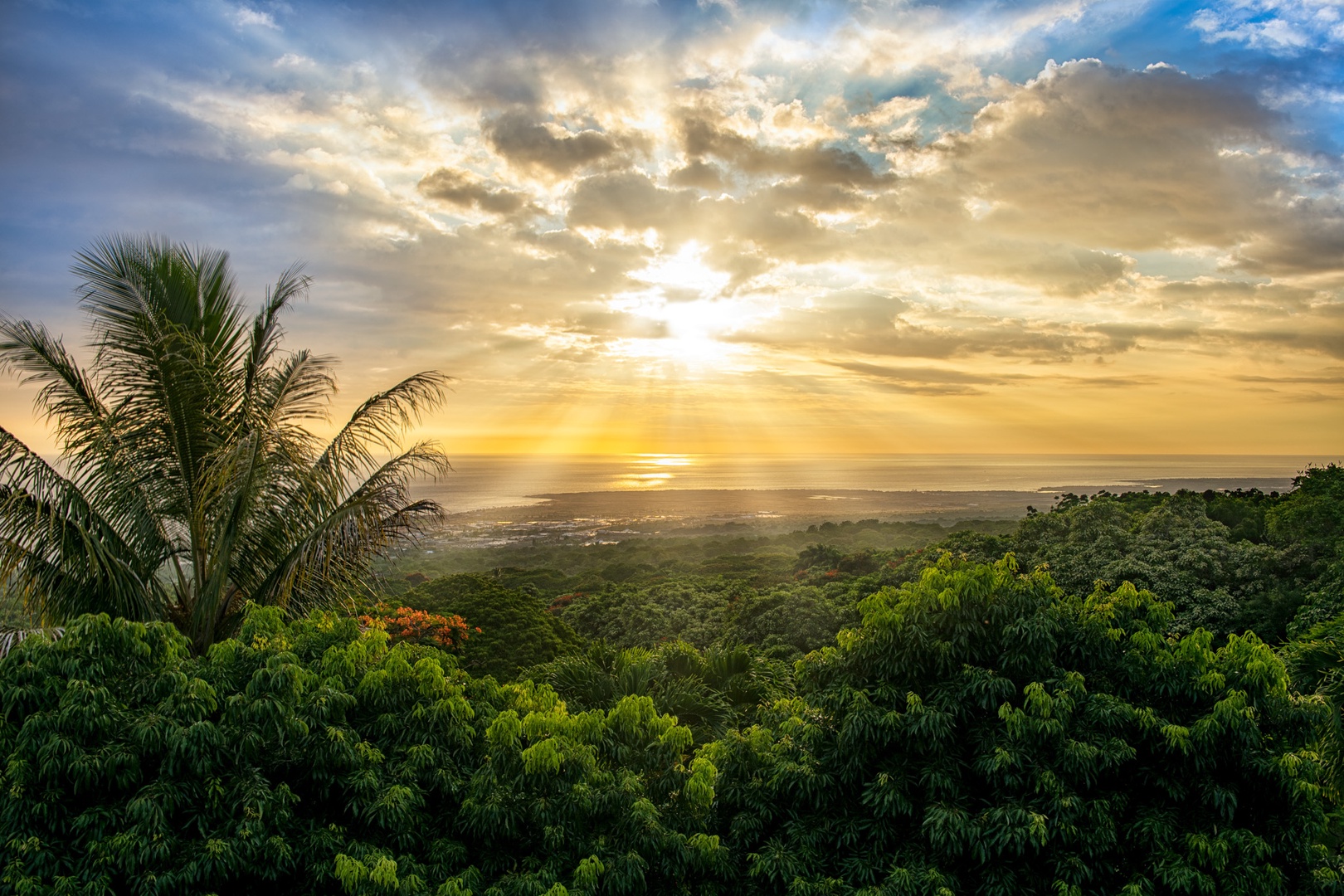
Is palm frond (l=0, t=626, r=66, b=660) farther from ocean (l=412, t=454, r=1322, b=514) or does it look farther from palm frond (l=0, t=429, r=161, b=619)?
ocean (l=412, t=454, r=1322, b=514)

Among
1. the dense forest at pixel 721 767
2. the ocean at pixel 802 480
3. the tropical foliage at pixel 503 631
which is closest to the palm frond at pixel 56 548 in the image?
the dense forest at pixel 721 767

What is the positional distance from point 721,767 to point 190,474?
7909mm

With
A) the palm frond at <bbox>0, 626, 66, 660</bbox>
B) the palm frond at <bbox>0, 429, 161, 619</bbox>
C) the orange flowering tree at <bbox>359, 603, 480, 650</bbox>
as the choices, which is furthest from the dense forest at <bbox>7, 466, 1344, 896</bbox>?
the orange flowering tree at <bbox>359, 603, 480, 650</bbox>

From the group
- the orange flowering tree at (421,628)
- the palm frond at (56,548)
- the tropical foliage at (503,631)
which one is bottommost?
the tropical foliage at (503,631)

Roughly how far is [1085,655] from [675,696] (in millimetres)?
6686

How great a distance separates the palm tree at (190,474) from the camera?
29.3 feet

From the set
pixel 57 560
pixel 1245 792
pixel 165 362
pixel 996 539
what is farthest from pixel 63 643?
pixel 996 539

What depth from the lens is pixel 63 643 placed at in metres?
6.21

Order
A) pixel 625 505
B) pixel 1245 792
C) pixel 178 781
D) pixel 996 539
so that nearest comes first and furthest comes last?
1. pixel 178 781
2. pixel 1245 792
3. pixel 996 539
4. pixel 625 505

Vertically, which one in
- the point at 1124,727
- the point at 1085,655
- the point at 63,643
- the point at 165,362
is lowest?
the point at 1124,727

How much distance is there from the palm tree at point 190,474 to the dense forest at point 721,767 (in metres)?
1.95

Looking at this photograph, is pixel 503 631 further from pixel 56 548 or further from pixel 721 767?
pixel 721 767

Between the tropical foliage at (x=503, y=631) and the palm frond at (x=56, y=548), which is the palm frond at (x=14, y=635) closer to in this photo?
the palm frond at (x=56, y=548)

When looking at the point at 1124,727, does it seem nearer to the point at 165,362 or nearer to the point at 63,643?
the point at 63,643
